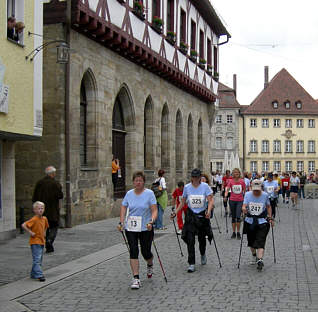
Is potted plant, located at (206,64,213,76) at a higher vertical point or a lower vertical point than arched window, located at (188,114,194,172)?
higher

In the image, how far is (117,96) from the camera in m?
21.2

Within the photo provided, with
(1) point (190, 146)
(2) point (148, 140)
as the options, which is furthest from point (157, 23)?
(1) point (190, 146)

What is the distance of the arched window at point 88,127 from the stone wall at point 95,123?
0.10ft

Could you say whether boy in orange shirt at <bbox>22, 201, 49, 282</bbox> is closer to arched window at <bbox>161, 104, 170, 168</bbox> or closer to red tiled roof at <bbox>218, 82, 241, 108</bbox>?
arched window at <bbox>161, 104, 170, 168</bbox>

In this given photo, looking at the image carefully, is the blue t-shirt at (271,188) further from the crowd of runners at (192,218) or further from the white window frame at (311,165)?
the white window frame at (311,165)

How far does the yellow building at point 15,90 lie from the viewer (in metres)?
12.6

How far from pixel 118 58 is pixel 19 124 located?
7284 millimetres

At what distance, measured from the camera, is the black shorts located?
965cm

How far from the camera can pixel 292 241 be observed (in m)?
13.5

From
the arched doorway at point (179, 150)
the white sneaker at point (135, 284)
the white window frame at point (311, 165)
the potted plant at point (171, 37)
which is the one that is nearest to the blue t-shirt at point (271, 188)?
the potted plant at point (171, 37)

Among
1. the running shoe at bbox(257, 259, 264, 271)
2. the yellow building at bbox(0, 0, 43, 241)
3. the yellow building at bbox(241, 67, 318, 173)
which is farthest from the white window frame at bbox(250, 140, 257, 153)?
the running shoe at bbox(257, 259, 264, 271)

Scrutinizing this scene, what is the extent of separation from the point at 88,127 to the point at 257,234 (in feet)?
30.9

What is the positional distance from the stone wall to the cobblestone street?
5.49 metres

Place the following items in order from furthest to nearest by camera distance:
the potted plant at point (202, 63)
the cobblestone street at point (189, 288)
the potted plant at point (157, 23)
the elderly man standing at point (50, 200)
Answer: the potted plant at point (202, 63) < the potted plant at point (157, 23) < the elderly man standing at point (50, 200) < the cobblestone street at point (189, 288)
